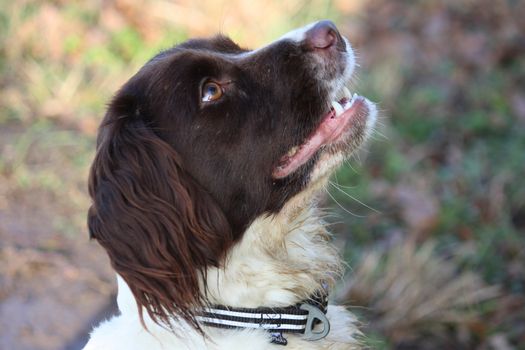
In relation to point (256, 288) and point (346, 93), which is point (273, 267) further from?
point (346, 93)

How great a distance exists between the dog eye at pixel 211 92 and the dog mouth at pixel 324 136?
1.01ft

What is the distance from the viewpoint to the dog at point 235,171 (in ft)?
7.47

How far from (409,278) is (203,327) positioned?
1626mm

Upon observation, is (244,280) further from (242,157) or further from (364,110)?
(364,110)

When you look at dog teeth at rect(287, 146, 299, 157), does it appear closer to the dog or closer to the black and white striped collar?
the dog

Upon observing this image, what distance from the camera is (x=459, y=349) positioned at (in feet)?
11.3

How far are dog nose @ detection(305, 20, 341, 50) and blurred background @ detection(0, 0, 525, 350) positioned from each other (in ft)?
3.74

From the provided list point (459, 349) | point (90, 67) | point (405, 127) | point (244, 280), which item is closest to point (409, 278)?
point (459, 349)

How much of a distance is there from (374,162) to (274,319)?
2.90 metres

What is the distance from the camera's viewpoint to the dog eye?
240 centimetres

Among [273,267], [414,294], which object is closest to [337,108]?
[273,267]

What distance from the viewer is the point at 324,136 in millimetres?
2438

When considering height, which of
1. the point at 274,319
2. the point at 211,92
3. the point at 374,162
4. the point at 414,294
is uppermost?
the point at 211,92

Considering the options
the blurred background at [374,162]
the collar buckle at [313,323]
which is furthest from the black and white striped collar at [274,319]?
the blurred background at [374,162]
